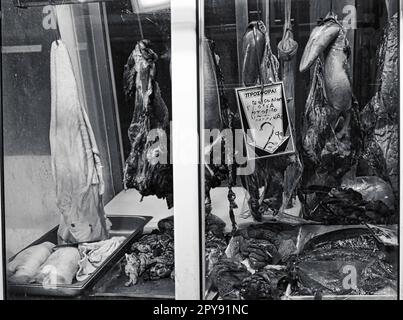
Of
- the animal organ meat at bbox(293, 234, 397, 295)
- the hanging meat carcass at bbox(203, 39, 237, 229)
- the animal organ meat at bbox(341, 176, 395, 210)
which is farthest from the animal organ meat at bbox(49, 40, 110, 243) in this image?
the animal organ meat at bbox(341, 176, 395, 210)

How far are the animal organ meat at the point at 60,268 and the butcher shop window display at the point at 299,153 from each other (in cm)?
68

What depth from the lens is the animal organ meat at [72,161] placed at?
2709mm

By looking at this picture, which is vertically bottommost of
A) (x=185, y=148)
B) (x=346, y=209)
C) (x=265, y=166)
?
(x=346, y=209)

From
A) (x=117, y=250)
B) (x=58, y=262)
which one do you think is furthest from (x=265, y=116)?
(x=58, y=262)

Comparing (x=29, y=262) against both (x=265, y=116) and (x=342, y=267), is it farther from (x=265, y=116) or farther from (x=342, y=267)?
(x=342, y=267)

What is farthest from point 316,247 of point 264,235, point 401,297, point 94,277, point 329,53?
point 94,277

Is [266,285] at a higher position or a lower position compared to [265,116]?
lower

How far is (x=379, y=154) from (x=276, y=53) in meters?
0.69

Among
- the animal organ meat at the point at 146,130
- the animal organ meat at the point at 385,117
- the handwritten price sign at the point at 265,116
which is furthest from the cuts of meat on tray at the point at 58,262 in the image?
the animal organ meat at the point at 385,117

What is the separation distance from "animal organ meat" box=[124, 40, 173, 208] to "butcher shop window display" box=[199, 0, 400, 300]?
21cm

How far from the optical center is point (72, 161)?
2746 mm

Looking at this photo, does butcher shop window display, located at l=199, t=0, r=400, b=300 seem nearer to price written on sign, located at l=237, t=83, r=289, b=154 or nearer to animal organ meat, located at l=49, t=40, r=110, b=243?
price written on sign, located at l=237, t=83, r=289, b=154

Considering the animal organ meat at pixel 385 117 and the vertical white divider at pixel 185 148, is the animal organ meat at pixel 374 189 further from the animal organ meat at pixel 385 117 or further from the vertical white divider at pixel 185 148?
the vertical white divider at pixel 185 148

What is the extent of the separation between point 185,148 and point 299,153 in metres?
0.56
